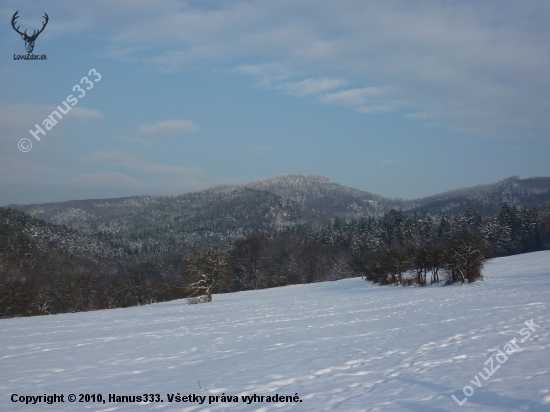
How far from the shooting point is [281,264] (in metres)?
69.6

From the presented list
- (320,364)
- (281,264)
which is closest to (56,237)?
(281,264)

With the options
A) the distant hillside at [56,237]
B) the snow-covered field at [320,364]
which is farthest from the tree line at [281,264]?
the snow-covered field at [320,364]

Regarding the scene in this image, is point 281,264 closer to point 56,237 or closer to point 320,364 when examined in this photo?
point 320,364

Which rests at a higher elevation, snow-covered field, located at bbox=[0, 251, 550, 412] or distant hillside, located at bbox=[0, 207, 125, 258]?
distant hillside, located at bbox=[0, 207, 125, 258]

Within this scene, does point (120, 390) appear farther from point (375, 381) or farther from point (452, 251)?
point (452, 251)

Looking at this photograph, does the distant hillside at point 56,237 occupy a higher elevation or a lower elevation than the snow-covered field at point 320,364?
higher

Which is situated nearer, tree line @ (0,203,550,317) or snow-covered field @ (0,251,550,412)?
snow-covered field @ (0,251,550,412)

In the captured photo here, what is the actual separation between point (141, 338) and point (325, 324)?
26.1ft

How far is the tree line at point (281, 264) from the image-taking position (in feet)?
124

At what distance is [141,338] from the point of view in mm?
16531

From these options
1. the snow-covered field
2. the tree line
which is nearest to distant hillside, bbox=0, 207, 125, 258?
the tree line

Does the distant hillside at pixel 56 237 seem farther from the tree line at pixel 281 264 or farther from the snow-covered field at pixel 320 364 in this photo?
the snow-covered field at pixel 320 364

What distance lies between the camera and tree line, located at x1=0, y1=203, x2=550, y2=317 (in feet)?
124

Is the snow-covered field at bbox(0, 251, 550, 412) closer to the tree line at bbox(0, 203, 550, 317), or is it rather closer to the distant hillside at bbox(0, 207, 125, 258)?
the tree line at bbox(0, 203, 550, 317)
